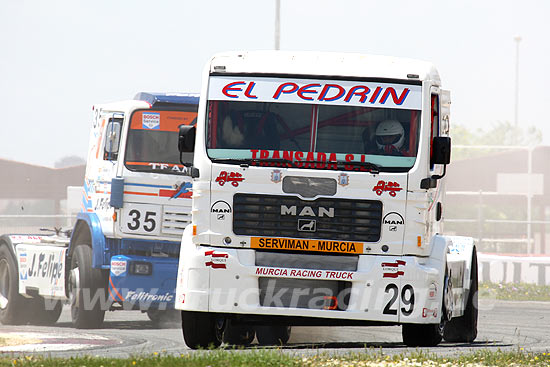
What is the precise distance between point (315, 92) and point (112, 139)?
5.30 m

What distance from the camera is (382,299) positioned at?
11.6 m

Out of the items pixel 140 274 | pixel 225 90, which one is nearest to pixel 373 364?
pixel 225 90

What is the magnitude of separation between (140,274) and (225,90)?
5.12m

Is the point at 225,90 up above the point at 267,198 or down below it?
above

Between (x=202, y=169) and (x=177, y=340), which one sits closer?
(x=202, y=169)

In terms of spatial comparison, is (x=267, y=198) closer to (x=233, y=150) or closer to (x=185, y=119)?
(x=233, y=150)

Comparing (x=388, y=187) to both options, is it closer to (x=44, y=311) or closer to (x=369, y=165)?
(x=369, y=165)

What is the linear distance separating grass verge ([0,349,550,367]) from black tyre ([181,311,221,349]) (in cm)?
127

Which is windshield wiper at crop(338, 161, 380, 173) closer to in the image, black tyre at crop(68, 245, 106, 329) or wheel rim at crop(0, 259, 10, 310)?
black tyre at crop(68, 245, 106, 329)

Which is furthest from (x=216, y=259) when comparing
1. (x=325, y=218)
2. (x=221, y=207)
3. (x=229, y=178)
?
(x=325, y=218)

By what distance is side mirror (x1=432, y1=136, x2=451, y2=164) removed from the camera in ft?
39.0

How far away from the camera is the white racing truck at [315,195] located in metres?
11.6

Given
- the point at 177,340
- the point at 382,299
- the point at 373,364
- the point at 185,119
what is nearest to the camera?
the point at 373,364

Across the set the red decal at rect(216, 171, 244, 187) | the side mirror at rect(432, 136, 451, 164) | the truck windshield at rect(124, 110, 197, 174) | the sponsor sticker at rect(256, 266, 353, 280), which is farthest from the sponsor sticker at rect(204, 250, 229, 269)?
the truck windshield at rect(124, 110, 197, 174)
